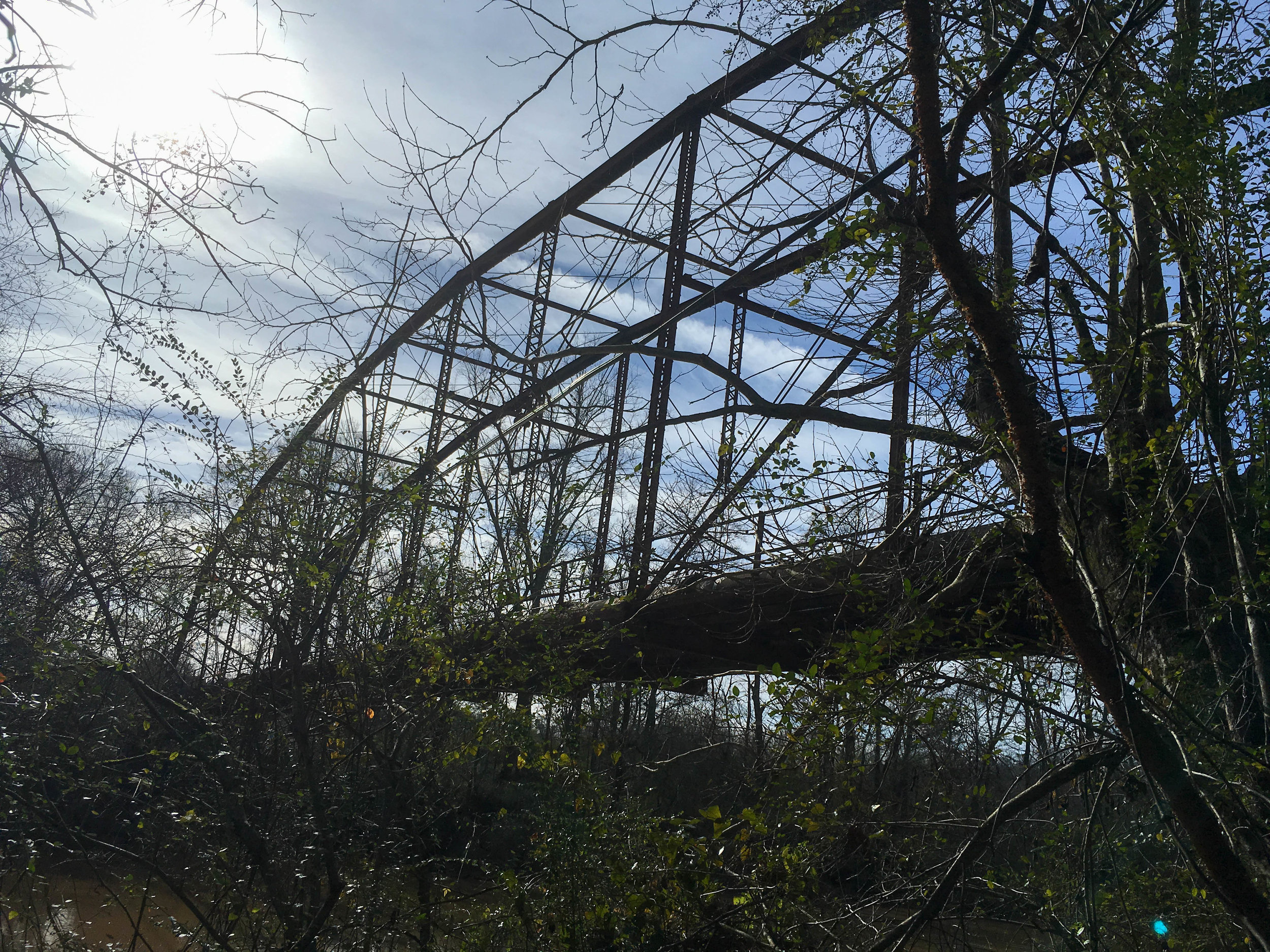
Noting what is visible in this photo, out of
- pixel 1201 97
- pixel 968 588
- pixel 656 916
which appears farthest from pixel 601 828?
pixel 1201 97

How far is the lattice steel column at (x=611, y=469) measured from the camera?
273 inches

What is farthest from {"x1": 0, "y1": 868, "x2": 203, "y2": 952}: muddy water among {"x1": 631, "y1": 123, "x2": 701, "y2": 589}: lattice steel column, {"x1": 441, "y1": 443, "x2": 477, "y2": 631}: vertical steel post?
{"x1": 631, "y1": 123, "x2": 701, "y2": 589}: lattice steel column

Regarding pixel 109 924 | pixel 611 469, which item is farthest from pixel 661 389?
pixel 109 924

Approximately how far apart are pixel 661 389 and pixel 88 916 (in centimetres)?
898

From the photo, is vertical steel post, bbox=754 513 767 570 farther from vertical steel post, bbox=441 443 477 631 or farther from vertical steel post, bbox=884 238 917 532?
vertical steel post, bbox=441 443 477 631

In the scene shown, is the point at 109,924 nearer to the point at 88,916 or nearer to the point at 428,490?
the point at 88,916

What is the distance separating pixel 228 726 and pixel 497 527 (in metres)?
2.44

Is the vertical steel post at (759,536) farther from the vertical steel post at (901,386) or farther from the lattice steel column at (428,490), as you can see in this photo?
the lattice steel column at (428,490)

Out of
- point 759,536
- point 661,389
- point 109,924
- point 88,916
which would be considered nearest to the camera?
point 759,536

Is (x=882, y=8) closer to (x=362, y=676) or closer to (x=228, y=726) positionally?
(x=362, y=676)

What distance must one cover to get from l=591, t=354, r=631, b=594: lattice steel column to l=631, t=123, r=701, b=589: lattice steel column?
0.64m

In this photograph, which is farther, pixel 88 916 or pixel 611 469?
pixel 88 916

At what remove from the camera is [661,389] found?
20.0 feet

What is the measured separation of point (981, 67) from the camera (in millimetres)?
3475
